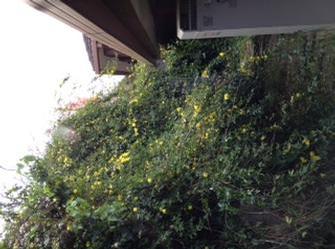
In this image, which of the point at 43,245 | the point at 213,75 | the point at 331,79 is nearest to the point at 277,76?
the point at 331,79

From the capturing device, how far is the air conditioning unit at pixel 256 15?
3787 millimetres

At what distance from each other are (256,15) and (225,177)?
4.46 feet

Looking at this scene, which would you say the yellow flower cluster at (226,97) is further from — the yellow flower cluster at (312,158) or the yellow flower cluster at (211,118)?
the yellow flower cluster at (312,158)

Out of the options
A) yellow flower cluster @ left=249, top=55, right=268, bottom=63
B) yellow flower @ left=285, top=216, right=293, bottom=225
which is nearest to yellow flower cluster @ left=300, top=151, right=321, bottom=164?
yellow flower @ left=285, top=216, right=293, bottom=225

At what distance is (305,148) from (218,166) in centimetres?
72

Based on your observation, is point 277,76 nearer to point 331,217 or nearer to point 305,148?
point 305,148

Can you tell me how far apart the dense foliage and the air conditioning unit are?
42cm

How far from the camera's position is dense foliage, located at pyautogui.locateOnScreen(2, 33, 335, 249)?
11.1ft

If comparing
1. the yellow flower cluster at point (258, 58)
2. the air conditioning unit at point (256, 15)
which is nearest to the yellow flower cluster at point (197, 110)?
the yellow flower cluster at point (258, 58)

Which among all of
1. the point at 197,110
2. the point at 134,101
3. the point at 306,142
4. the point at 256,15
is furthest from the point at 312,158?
the point at 134,101

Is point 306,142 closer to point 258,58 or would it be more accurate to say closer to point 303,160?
point 303,160

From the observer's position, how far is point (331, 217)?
10.6 feet

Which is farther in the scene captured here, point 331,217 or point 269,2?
point 269,2

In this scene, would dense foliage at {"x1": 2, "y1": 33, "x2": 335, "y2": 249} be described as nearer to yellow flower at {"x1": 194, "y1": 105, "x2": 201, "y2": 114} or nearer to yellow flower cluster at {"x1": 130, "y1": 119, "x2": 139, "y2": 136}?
yellow flower at {"x1": 194, "y1": 105, "x2": 201, "y2": 114}
